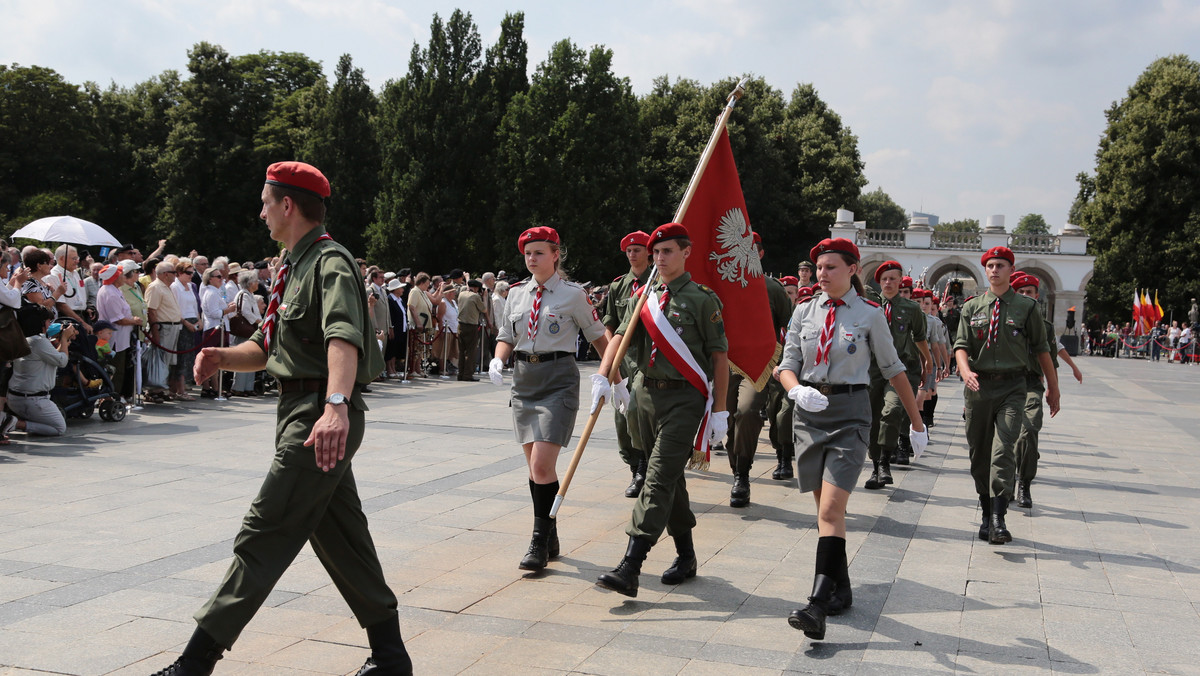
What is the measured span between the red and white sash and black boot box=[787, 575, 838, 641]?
1164 mm

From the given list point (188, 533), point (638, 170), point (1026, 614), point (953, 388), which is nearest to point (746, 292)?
point (1026, 614)

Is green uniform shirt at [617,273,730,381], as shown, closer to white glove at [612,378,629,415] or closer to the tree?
white glove at [612,378,629,415]

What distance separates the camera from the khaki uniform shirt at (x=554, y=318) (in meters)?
6.34

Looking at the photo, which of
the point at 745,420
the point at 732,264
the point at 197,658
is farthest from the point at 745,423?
the point at 197,658

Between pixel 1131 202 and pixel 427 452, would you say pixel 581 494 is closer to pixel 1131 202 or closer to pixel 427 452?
pixel 427 452

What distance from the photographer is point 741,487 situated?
8398 mm

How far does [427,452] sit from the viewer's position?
10.4 meters

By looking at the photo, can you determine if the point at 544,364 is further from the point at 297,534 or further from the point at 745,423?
the point at 745,423

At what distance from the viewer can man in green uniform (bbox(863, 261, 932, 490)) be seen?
9602mm

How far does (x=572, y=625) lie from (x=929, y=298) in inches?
448

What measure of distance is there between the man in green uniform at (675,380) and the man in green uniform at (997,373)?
96.4 inches

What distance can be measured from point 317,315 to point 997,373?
5.51 metres

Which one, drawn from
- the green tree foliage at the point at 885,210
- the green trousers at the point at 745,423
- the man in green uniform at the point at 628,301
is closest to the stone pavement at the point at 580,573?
the man in green uniform at the point at 628,301

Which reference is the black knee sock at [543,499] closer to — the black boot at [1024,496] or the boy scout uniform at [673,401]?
the boy scout uniform at [673,401]
